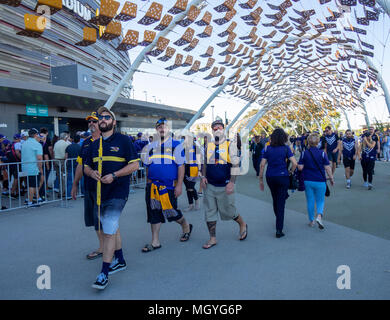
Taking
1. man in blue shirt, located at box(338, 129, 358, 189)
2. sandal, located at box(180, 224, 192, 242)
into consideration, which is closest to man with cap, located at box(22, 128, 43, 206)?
sandal, located at box(180, 224, 192, 242)

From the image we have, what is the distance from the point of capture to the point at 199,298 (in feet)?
10.1

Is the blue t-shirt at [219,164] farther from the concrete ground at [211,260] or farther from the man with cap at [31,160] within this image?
the man with cap at [31,160]

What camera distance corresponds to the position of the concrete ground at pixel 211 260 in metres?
3.24

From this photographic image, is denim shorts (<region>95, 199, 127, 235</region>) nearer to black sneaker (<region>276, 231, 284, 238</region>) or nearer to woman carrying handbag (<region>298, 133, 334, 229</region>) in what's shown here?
black sneaker (<region>276, 231, 284, 238</region>)

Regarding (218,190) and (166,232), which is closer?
(218,190)

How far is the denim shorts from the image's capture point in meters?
3.41

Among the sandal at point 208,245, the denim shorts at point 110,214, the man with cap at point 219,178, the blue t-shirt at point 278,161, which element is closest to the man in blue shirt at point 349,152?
the blue t-shirt at point 278,161

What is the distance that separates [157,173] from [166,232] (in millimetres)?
1544

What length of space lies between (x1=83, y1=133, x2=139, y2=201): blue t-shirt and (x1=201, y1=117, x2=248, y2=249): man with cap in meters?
1.58

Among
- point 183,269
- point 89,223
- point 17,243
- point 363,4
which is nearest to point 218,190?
point 183,269

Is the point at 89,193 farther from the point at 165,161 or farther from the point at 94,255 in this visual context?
the point at 165,161

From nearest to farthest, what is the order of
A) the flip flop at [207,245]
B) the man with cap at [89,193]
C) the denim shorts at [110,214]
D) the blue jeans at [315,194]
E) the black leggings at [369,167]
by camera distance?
the denim shorts at [110,214] < the man with cap at [89,193] < the flip flop at [207,245] < the blue jeans at [315,194] < the black leggings at [369,167]

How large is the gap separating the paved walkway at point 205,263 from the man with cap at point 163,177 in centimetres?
55
